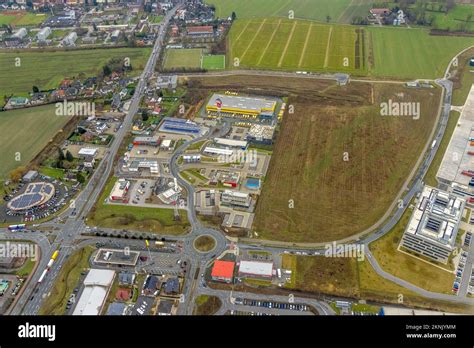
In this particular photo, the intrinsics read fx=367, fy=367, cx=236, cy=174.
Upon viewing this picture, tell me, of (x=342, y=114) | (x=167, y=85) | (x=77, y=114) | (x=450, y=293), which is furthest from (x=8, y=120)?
(x=450, y=293)

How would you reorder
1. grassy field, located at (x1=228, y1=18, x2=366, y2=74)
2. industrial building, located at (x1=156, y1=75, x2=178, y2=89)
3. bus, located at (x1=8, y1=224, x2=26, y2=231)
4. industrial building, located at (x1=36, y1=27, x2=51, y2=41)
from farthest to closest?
industrial building, located at (x1=36, y1=27, x2=51, y2=41), grassy field, located at (x1=228, y1=18, x2=366, y2=74), industrial building, located at (x1=156, y1=75, x2=178, y2=89), bus, located at (x1=8, y1=224, x2=26, y2=231)

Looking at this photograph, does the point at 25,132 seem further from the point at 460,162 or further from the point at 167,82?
the point at 460,162

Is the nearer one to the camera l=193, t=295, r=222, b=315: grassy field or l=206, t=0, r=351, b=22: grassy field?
l=193, t=295, r=222, b=315: grassy field

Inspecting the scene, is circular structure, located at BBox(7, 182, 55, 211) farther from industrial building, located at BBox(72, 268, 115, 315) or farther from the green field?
the green field

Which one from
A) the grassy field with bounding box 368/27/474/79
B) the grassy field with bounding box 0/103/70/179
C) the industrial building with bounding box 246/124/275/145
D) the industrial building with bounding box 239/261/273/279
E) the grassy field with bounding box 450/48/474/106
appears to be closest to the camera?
the industrial building with bounding box 239/261/273/279

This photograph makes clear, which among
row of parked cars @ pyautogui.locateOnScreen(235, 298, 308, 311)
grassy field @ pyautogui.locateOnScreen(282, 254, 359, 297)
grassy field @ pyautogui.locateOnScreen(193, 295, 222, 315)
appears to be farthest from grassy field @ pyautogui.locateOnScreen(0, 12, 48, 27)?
row of parked cars @ pyautogui.locateOnScreen(235, 298, 308, 311)

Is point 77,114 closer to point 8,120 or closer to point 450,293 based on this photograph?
point 8,120

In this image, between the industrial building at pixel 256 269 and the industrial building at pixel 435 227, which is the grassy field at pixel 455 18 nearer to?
the industrial building at pixel 435 227
